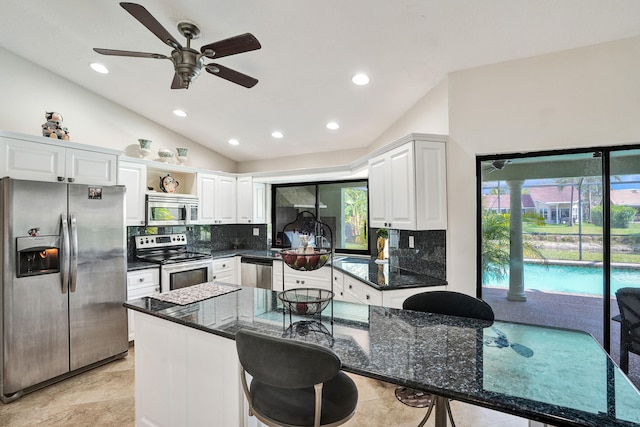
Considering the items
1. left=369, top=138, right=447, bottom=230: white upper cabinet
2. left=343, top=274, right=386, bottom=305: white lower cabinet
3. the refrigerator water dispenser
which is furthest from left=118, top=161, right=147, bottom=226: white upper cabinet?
left=369, top=138, right=447, bottom=230: white upper cabinet

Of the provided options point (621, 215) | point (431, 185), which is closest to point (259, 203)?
point (431, 185)

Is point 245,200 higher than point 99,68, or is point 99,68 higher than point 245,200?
Result: point 99,68

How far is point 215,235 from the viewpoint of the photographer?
16.5ft

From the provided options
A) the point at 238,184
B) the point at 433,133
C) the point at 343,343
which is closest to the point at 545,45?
the point at 433,133

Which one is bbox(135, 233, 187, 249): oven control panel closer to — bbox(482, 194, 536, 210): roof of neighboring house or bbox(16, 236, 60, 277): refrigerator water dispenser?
bbox(16, 236, 60, 277): refrigerator water dispenser

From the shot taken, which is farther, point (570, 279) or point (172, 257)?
point (172, 257)

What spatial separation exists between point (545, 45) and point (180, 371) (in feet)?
11.1

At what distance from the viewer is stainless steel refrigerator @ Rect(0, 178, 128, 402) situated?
7.77ft

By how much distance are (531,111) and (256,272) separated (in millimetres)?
3810

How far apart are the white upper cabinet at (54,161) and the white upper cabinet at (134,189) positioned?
414mm

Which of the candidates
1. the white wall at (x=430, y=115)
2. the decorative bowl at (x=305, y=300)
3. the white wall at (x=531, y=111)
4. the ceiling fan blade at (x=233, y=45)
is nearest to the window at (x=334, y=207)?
the white wall at (x=430, y=115)

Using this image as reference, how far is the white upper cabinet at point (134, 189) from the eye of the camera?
11.6 ft

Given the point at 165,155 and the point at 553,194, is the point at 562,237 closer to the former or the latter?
the point at 553,194

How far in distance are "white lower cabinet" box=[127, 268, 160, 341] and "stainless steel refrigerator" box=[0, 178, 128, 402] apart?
226 millimetres
